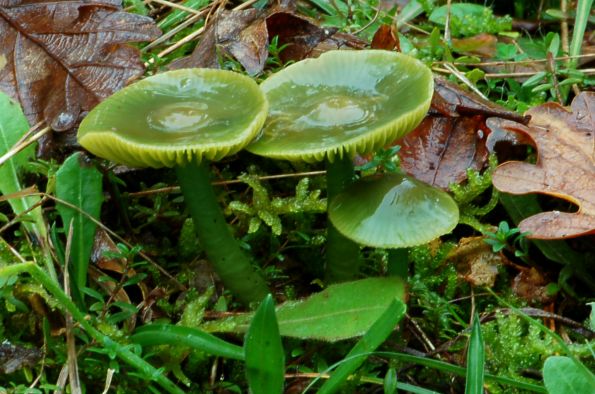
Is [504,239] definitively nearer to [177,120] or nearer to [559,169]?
[559,169]

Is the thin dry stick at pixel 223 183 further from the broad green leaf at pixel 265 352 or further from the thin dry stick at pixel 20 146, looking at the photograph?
the broad green leaf at pixel 265 352

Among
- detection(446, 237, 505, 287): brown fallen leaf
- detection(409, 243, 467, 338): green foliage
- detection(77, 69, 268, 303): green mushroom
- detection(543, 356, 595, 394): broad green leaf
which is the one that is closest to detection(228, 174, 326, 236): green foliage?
detection(77, 69, 268, 303): green mushroom

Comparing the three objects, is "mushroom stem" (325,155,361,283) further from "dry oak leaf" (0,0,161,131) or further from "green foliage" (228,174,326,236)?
"dry oak leaf" (0,0,161,131)

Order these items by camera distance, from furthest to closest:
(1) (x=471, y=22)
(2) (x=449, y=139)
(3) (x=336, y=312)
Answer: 1. (1) (x=471, y=22)
2. (2) (x=449, y=139)
3. (3) (x=336, y=312)

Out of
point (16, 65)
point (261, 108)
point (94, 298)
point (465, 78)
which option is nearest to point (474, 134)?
point (465, 78)

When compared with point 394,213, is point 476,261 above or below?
below

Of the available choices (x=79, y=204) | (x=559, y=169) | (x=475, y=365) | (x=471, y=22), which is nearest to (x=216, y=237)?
(x=79, y=204)

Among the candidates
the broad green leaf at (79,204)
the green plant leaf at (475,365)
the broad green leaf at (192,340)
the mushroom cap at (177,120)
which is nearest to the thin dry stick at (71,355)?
the broad green leaf at (79,204)
